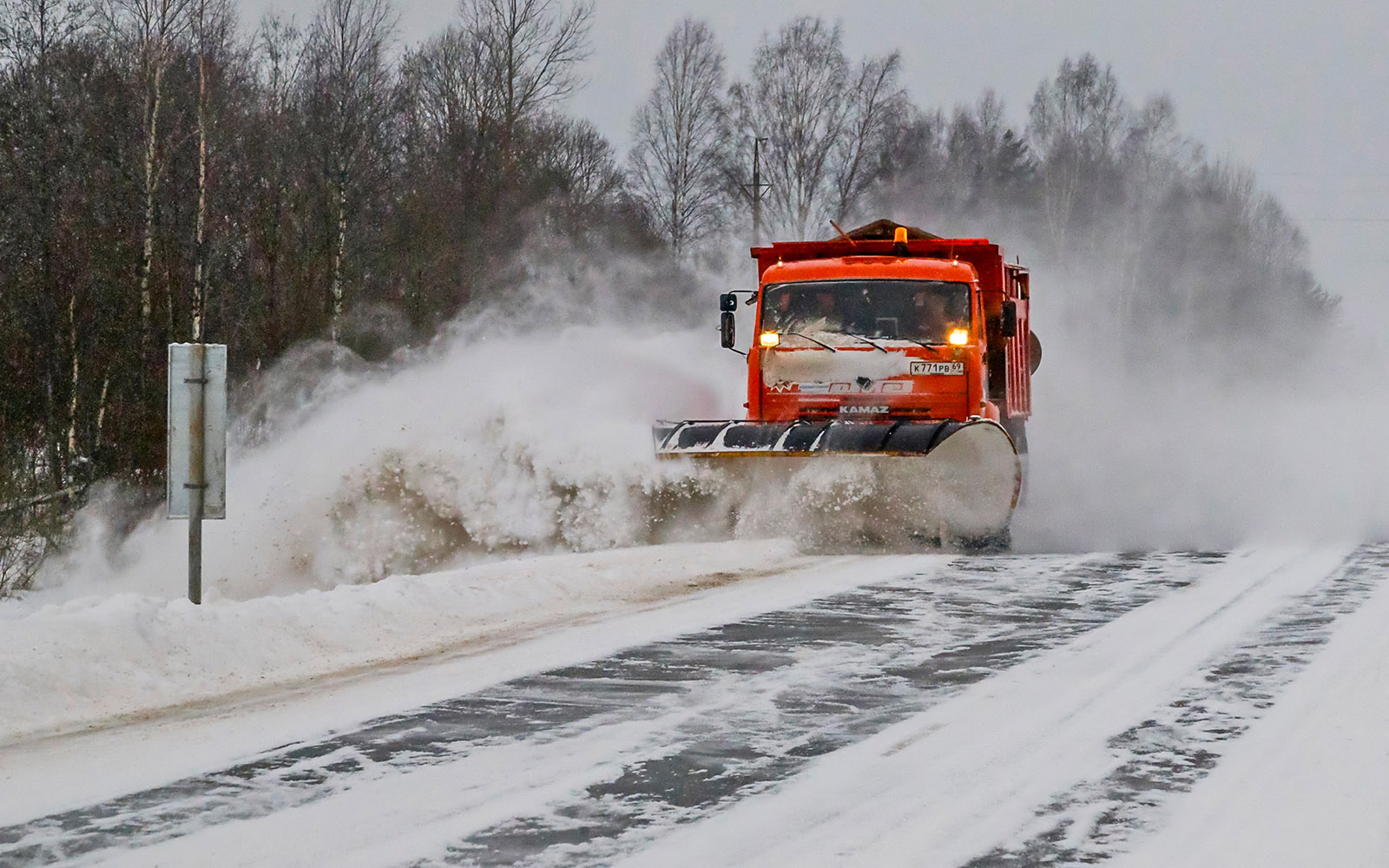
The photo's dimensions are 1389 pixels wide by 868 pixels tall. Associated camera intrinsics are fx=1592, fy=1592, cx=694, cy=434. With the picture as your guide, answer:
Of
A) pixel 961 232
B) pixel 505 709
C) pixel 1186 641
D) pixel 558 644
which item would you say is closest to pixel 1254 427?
pixel 1186 641

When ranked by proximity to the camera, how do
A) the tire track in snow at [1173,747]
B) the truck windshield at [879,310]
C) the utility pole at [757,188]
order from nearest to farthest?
the tire track in snow at [1173,747] < the truck windshield at [879,310] < the utility pole at [757,188]

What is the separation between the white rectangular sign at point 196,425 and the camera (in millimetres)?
7836

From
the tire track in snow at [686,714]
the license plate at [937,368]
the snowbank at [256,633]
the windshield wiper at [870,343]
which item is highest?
the windshield wiper at [870,343]

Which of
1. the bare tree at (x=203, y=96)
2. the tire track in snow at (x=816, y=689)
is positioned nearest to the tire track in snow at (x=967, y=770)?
the tire track in snow at (x=816, y=689)

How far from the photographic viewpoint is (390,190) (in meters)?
33.8

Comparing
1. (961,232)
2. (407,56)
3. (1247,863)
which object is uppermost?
(407,56)

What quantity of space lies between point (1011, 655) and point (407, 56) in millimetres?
37388

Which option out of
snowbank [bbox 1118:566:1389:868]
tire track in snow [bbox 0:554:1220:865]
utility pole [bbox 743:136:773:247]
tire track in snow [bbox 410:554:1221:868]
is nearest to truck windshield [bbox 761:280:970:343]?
tire track in snow [bbox 410:554:1221:868]

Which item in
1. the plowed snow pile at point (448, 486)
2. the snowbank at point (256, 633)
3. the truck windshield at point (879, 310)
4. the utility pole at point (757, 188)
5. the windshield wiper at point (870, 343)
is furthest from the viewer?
the utility pole at point (757, 188)

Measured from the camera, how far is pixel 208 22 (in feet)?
94.6

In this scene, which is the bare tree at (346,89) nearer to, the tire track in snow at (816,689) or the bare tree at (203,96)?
the bare tree at (203,96)

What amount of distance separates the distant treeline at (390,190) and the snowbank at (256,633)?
5915mm

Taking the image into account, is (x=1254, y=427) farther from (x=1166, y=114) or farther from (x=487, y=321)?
(x=1166, y=114)

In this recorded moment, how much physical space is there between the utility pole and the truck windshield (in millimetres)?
25703
